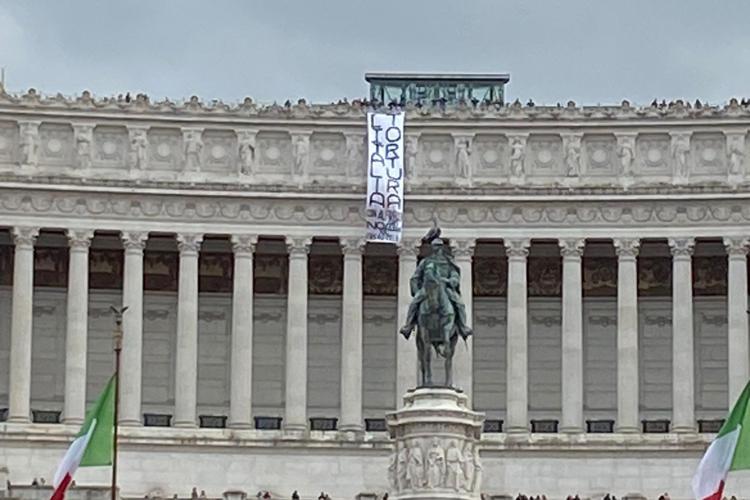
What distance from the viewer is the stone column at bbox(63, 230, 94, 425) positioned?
115875mm

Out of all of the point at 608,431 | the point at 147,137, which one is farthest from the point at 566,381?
the point at 147,137

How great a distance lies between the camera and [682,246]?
118 meters

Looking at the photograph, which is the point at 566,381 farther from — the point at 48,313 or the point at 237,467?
the point at 48,313

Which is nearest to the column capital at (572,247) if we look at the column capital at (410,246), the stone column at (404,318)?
the column capital at (410,246)

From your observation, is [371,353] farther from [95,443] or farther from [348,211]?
[95,443]

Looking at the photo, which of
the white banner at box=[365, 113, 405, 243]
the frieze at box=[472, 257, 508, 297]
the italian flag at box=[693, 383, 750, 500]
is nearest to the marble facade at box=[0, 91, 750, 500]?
the frieze at box=[472, 257, 508, 297]

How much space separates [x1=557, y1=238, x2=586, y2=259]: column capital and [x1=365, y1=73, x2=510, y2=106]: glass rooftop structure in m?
11.3

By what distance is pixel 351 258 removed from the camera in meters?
118

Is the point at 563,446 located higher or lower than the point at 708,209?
lower

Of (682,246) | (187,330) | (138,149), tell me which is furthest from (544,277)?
(138,149)

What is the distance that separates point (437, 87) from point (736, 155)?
659 inches

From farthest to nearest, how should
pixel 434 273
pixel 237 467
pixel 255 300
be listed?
pixel 255 300
pixel 237 467
pixel 434 273

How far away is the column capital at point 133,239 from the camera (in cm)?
11719

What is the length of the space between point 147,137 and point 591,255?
62.7ft
